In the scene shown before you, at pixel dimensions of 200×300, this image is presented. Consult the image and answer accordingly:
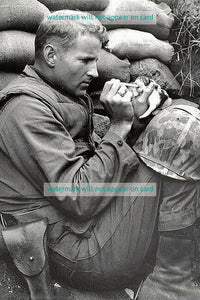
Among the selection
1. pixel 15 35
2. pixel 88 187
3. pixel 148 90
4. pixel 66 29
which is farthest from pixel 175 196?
pixel 15 35

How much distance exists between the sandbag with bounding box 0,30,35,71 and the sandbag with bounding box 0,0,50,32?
0.04 m

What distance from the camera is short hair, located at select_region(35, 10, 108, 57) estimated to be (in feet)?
6.71

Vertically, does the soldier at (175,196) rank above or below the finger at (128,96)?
below

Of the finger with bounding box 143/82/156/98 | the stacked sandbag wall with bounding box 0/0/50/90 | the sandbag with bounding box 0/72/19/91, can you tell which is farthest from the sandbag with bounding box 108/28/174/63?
the finger with bounding box 143/82/156/98

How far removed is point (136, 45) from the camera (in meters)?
2.95

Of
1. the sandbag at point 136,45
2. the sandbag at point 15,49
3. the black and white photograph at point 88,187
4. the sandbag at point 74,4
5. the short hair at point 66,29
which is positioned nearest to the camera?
the black and white photograph at point 88,187

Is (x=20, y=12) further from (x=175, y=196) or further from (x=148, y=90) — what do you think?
(x=175, y=196)

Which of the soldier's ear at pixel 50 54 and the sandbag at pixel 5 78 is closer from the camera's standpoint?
the soldier's ear at pixel 50 54

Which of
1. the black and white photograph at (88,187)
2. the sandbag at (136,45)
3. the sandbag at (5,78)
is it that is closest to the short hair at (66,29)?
the black and white photograph at (88,187)

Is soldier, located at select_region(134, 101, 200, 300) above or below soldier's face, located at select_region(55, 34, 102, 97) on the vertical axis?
below

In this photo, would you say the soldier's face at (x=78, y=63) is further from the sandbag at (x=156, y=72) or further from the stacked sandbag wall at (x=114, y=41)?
the sandbag at (x=156, y=72)

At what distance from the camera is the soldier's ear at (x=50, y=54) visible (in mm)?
→ 2086

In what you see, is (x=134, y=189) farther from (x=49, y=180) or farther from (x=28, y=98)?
(x=28, y=98)

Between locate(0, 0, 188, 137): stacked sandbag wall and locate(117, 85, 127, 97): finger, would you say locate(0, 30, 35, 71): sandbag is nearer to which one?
locate(0, 0, 188, 137): stacked sandbag wall
